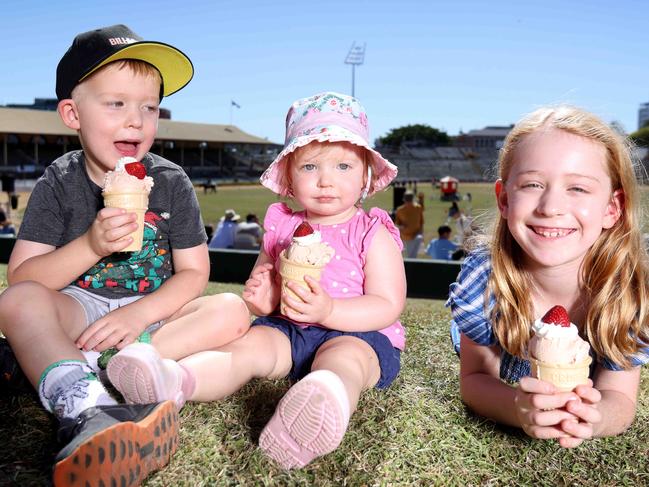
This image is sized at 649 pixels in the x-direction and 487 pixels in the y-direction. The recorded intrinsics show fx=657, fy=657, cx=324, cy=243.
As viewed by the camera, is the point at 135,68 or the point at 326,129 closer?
the point at 326,129

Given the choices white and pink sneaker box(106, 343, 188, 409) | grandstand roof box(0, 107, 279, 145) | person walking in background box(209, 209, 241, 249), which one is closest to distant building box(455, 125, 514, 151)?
grandstand roof box(0, 107, 279, 145)

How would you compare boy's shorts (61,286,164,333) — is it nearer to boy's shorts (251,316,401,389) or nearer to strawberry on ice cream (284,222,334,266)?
boy's shorts (251,316,401,389)

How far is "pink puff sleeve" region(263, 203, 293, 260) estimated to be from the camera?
276 cm

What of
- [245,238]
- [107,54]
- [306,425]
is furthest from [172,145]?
[306,425]

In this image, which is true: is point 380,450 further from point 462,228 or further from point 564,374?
point 462,228

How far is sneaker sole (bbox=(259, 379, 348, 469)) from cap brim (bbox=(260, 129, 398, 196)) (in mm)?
1032

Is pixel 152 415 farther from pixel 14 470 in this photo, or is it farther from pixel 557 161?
pixel 557 161

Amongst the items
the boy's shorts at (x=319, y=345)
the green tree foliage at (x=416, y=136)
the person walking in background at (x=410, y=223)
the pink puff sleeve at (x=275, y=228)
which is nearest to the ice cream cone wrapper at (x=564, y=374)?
the boy's shorts at (x=319, y=345)

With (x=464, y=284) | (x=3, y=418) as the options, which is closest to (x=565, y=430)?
(x=464, y=284)

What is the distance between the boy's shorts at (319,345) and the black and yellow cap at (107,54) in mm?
1211

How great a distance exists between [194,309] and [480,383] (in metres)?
1.11

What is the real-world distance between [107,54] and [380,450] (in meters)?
1.79

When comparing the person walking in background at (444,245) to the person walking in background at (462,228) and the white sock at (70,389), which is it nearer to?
the person walking in background at (462,228)

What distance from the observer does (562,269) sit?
2.30 metres
